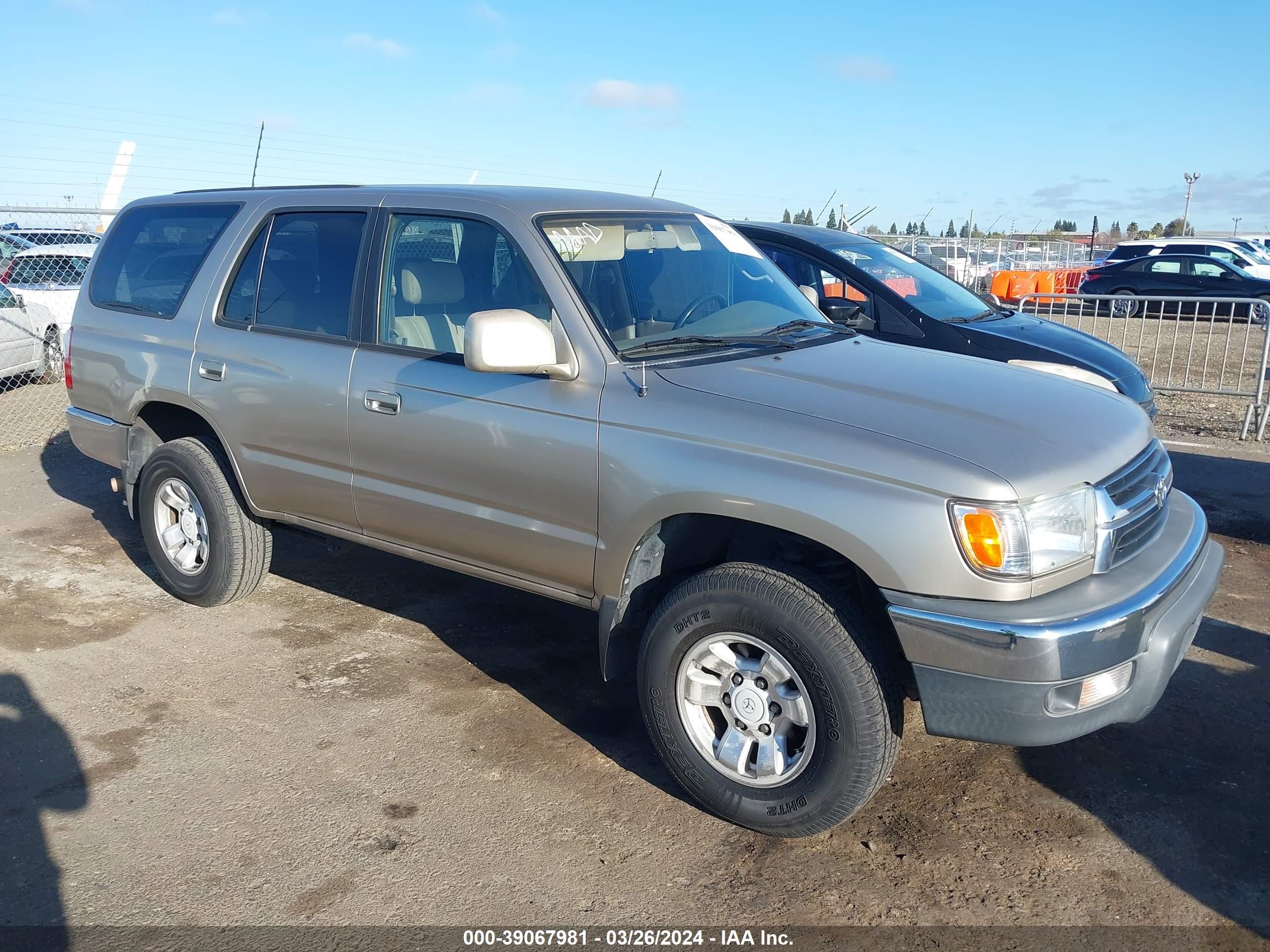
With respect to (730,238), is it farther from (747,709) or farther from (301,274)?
(747,709)

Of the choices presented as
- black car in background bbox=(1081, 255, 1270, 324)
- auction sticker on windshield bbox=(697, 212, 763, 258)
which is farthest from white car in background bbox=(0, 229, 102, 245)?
black car in background bbox=(1081, 255, 1270, 324)

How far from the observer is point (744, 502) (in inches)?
125

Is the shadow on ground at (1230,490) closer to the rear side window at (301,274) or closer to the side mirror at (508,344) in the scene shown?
the side mirror at (508,344)

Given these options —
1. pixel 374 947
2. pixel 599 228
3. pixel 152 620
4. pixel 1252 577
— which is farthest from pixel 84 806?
pixel 1252 577

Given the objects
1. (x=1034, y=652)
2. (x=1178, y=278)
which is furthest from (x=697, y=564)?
(x=1178, y=278)

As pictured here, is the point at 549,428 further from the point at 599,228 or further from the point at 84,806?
the point at 84,806

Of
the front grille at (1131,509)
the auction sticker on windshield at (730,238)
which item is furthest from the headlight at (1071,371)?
the front grille at (1131,509)

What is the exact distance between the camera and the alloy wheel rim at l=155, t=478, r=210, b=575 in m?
5.17

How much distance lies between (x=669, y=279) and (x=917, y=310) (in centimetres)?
352

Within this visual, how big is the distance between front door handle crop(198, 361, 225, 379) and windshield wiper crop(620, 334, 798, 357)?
2088 mm

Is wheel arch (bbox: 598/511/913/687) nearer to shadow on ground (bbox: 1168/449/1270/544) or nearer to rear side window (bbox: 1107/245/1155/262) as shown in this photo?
shadow on ground (bbox: 1168/449/1270/544)

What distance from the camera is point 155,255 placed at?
17.2 feet

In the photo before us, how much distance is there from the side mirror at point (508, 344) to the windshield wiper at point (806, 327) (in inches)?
39.9

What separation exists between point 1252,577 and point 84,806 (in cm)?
557
